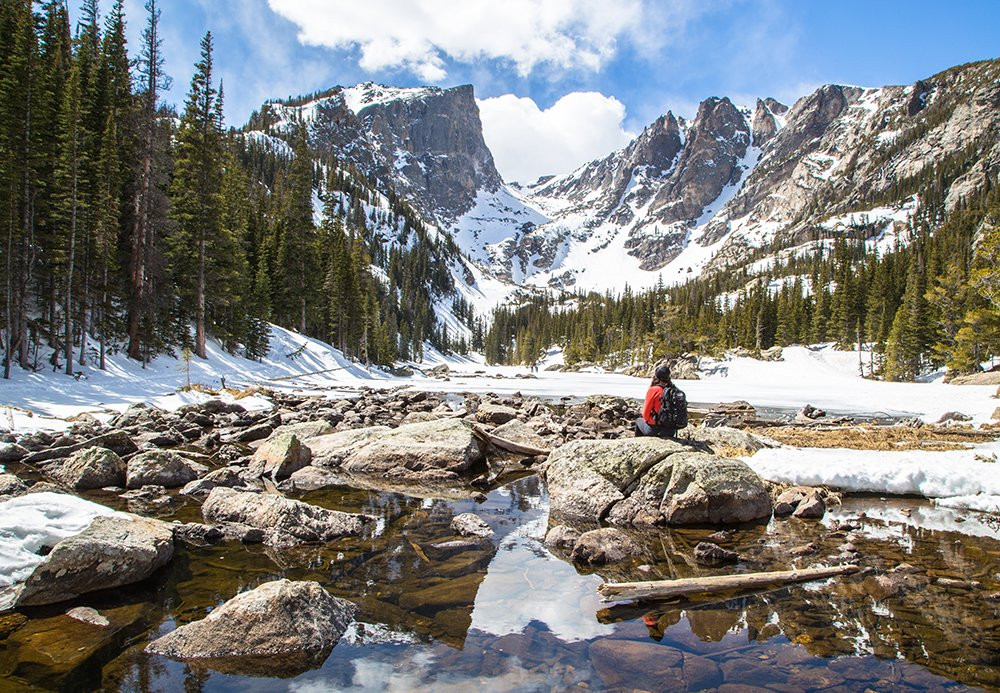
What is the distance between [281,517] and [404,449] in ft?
16.5

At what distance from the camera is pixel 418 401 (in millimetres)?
29047

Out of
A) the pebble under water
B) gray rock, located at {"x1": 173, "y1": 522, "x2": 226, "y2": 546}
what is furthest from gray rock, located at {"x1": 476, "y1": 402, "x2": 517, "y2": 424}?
gray rock, located at {"x1": 173, "y1": 522, "x2": 226, "y2": 546}

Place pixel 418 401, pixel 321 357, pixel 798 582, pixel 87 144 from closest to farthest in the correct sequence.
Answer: pixel 798 582 → pixel 87 144 → pixel 418 401 → pixel 321 357

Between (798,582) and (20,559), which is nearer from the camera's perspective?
(20,559)

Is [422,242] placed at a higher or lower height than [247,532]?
higher

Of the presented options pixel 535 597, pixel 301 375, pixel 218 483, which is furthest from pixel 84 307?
pixel 535 597

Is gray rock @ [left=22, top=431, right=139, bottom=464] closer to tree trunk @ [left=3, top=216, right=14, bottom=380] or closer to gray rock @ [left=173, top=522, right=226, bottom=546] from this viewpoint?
gray rock @ [left=173, top=522, right=226, bottom=546]

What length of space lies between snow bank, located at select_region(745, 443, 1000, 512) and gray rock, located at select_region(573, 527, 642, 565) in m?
5.05

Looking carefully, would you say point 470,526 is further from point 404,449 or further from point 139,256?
point 139,256

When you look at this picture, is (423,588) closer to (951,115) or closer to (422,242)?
(422,242)

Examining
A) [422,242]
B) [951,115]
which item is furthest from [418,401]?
[951,115]

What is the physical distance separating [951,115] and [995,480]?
254 meters

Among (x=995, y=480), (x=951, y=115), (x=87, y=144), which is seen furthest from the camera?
(x=951, y=115)

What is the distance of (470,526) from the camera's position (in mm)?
8219
